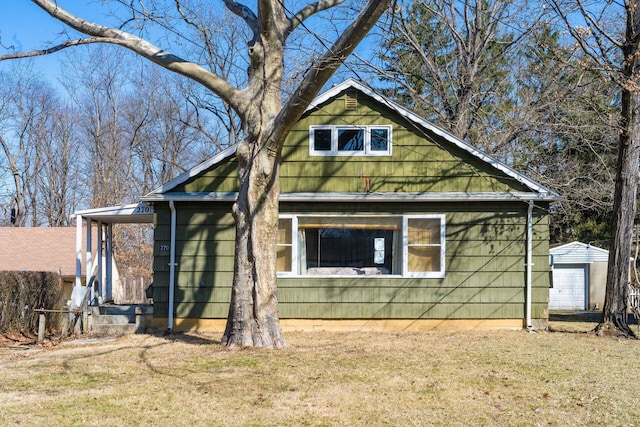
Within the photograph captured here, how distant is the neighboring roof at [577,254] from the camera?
77.8 ft

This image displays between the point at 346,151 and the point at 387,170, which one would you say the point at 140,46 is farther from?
the point at 387,170

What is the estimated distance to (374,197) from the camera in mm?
13148

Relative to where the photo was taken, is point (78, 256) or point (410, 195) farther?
point (78, 256)

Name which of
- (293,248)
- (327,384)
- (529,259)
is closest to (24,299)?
(293,248)

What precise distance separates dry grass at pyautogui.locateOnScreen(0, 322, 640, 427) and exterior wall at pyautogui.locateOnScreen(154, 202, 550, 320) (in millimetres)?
1842

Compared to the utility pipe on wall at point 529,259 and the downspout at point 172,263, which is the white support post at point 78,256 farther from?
the utility pipe on wall at point 529,259

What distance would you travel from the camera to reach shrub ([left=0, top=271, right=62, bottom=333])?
13.4 m

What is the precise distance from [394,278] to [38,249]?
1843cm

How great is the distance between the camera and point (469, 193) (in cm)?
1323

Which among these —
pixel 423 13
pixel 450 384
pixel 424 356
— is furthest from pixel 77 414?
pixel 423 13

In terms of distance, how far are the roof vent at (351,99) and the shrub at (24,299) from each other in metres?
8.13

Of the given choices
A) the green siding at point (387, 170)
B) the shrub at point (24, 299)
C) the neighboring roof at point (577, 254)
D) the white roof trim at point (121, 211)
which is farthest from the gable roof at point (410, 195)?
the neighboring roof at point (577, 254)

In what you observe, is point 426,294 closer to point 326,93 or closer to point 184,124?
point 326,93

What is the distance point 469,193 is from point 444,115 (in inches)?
348
